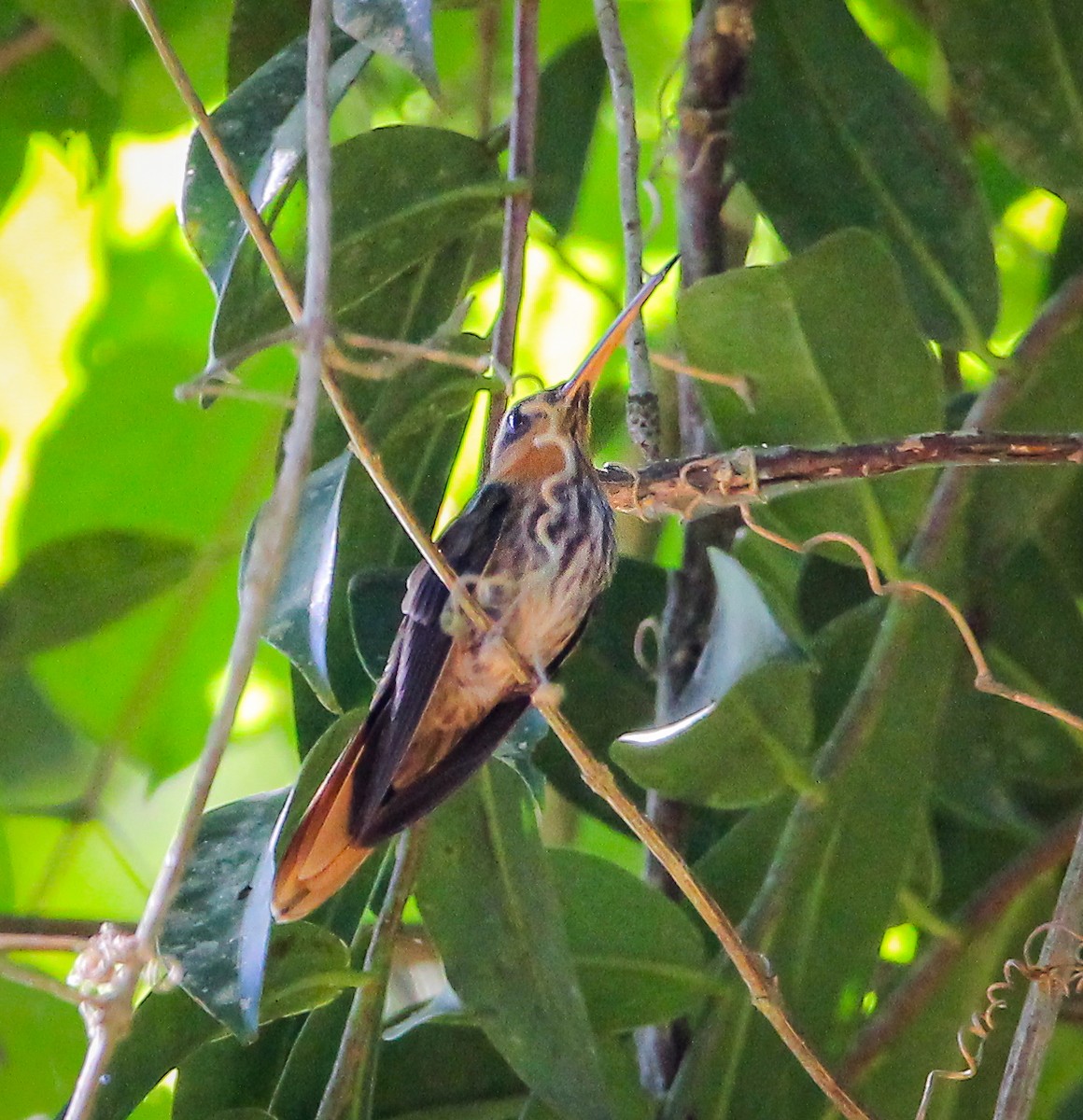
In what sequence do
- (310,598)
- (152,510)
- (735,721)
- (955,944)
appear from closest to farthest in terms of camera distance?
1. (310,598)
2. (735,721)
3. (955,944)
4. (152,510)

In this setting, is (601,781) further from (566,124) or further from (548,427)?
(566,124)

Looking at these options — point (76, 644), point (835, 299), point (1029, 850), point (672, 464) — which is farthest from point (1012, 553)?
point (76, 644)

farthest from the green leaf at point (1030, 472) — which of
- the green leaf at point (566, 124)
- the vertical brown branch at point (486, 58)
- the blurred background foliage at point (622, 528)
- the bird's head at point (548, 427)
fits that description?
the vertical brown branch at point (486, 58)

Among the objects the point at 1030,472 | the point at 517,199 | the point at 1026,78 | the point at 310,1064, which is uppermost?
the point at 517,199

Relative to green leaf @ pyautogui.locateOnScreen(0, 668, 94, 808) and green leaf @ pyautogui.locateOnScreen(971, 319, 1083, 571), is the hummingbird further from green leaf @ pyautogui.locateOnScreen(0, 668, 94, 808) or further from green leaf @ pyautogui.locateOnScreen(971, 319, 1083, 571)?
green leaf @ pyautogui.locateOnScreen(0, 668, 94, 808)

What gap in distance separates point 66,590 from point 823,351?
35.7 inches

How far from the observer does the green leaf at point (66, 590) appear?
170 cm

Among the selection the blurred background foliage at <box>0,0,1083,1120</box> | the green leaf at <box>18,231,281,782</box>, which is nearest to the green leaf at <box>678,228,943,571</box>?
the blurred background foliage at <box>0,0,1083,1120</box>

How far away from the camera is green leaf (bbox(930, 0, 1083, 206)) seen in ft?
5.00

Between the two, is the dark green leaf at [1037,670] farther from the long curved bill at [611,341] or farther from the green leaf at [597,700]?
the long curved bill at [611,341]

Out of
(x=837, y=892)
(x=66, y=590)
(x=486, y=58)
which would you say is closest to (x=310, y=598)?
(x=837, y=892)

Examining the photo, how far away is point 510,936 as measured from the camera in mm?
1227

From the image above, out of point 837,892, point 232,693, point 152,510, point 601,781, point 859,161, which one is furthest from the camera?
point 152,510

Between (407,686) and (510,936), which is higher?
(407,686)
